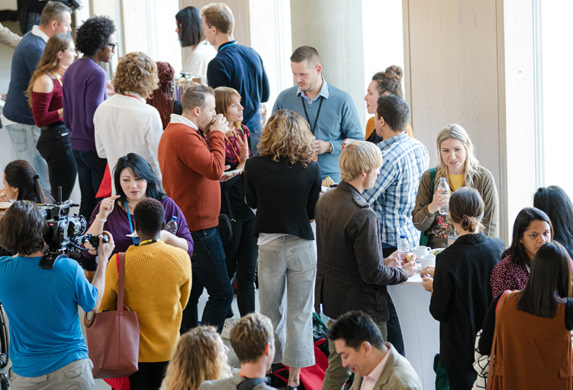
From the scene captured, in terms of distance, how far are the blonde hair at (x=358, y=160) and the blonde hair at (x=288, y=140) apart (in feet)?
1.34

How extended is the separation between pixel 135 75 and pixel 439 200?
2.01 metres

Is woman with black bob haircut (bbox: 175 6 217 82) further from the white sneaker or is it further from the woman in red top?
the white sneaker

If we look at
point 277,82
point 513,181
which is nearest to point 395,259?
point 513,181

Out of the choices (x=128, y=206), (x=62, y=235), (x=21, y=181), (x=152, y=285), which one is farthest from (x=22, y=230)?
(x=21, y=181)

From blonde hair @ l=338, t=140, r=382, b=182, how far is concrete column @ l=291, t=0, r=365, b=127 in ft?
11.5

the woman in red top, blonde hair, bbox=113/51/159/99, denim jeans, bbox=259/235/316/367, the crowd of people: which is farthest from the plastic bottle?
the woman in red top

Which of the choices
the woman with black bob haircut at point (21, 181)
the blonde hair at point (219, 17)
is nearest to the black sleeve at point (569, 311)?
the woman with black bob haircut at point (21, 181)

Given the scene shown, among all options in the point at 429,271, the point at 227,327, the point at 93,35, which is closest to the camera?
the point at 429,271

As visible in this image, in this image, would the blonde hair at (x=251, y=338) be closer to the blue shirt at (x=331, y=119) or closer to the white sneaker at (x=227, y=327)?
the white sneaker at (x=227, y=327)

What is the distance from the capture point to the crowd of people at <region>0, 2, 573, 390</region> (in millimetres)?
3080

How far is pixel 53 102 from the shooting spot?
5641mm

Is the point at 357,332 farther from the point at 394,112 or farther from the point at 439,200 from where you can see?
the point at 394,112

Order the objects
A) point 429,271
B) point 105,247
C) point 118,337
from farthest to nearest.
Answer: point 429,271
point 105,247
point 118,337

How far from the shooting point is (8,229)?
3.41 metres
